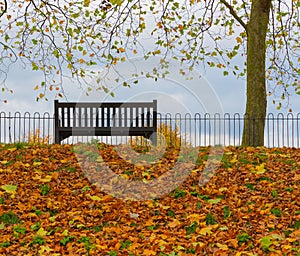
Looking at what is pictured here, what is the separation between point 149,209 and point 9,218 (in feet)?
7.26

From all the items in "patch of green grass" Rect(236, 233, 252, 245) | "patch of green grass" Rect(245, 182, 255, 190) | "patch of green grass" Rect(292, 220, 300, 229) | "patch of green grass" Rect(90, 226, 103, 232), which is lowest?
"patch of green grass" Rect(236, 233, 252, 245)

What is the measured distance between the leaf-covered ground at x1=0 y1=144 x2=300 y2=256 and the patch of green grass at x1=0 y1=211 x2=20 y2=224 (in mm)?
17

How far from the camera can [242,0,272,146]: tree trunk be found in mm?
12711

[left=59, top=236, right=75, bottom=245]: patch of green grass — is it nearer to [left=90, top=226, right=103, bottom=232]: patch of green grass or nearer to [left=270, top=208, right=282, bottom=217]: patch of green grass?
[left=90, top=226, right=103, bottom=232]: patch of green grass

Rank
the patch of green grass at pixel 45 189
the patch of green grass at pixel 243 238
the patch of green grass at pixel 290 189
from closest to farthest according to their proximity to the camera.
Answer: the patch of green grass at pixel 243 238 → the patch of green grass at pixel 45 189 → the patch of green grass at pixel 290 189

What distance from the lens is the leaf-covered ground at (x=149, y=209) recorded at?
7070 millimetres

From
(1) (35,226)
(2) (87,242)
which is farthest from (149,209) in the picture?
(1) (35,226)

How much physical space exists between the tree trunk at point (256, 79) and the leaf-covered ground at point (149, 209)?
6.14 ft

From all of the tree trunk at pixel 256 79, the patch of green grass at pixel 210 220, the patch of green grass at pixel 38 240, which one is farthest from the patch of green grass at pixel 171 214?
the tree trunk at pixel 256 79

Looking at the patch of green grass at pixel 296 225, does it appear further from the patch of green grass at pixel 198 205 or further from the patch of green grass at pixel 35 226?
the patch of green grass at pixel 35 226

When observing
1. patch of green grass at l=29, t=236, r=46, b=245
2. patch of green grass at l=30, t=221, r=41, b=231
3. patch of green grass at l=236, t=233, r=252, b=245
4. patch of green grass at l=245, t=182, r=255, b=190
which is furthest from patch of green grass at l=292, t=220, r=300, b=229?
patch of green grass at l=30, t=221, r=41, b=231

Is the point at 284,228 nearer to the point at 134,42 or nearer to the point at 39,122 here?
the point at 134,42

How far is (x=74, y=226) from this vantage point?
772 cm

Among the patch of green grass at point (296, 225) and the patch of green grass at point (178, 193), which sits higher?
the patch of green grass at point (178, 193)
